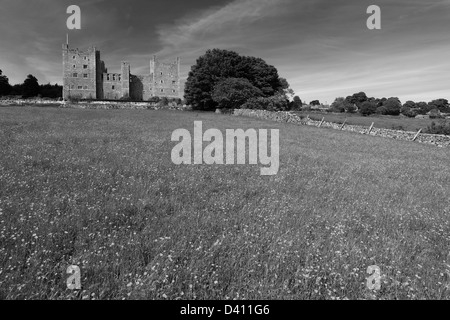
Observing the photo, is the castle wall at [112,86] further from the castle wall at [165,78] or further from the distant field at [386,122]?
the distant field at [386,122]

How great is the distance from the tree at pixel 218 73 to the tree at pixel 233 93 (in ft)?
18.5

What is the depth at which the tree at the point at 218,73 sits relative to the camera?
2849 inches

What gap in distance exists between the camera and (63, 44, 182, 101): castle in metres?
101

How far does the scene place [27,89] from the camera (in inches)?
4284

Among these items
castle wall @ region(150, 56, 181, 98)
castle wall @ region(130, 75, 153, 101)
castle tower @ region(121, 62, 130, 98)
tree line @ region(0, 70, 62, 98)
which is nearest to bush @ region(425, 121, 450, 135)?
castle wall @ region(150, 56, 181, 98)

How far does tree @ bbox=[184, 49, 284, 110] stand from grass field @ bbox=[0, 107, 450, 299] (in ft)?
218

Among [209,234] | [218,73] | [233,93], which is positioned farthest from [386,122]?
[209,234]

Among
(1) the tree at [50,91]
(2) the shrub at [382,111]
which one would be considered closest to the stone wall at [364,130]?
(2) the shrub at [382,111]

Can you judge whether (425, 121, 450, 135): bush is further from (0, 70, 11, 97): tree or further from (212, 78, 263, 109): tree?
(0, 70, 11, 97): tree

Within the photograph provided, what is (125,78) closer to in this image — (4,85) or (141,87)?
(141,87)

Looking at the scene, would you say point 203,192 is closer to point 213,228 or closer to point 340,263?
point 213,228

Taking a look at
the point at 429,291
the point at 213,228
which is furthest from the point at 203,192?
the point at 429,291

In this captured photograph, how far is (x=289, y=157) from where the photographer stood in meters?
13.1

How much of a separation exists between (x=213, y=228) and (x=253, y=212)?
1.29 m
